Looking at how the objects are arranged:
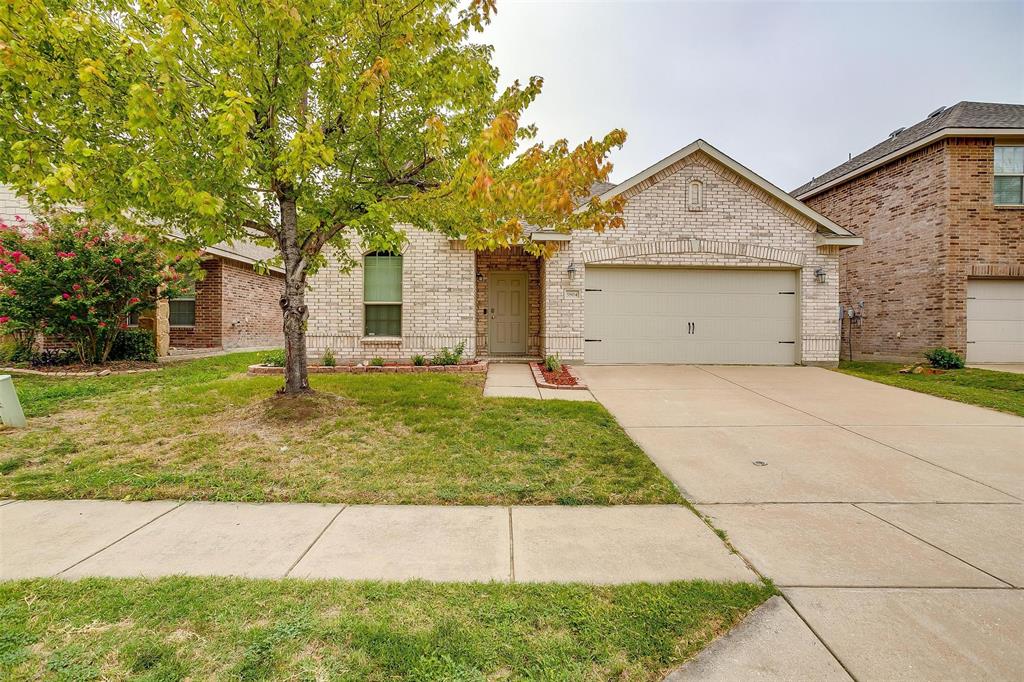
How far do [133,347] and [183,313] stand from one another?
4.50 meters

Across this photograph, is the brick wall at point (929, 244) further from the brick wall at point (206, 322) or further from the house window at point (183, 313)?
the house window at point (183, 313)

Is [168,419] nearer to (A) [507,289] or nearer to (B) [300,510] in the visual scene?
(B) [300,510]

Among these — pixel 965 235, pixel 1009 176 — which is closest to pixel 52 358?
pixel 965 235

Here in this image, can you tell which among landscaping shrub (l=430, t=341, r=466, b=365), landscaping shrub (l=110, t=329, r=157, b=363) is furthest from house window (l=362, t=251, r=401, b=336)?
landscaping shrub (l=110, t=329, r=157, b=363)

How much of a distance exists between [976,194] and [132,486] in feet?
59.5

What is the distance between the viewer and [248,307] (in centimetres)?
1639

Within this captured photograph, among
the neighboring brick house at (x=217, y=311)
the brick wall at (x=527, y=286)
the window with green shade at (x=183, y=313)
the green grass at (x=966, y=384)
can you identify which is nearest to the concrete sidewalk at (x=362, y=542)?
the green grass at (x=966, y=384)

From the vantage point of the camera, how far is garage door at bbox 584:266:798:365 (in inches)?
442

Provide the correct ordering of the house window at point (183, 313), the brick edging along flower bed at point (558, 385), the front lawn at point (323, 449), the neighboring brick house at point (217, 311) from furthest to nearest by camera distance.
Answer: the house window at point (183, 313) < the neighboring brick house at point (217, 311) < the brick edging along flower bed at point (558, 385) < the front lawn at point (323, 449)

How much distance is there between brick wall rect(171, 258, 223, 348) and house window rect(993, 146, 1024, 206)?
74.4ft

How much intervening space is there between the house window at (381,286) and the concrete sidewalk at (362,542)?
7537mm

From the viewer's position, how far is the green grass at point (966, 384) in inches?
287

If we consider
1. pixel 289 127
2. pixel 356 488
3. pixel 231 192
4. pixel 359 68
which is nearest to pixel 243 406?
pixel 231 192

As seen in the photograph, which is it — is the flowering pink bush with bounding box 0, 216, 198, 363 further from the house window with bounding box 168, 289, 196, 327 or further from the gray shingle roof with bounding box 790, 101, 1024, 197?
the gray shingle roof with bounding box 790, 101, 1024, 197
